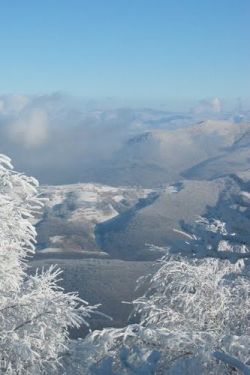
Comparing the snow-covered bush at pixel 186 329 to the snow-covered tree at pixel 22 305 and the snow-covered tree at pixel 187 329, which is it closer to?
the snow-covered tree at pixel 187 329

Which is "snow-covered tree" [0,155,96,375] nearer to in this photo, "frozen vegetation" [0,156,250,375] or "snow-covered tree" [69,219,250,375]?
"frozen vegetation" [0,156,250,375]

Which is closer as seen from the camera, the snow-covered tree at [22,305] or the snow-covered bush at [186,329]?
the snow-covered bush at [186,329]

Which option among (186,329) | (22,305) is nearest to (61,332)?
(22,305)

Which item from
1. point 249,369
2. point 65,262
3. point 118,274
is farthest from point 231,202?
point 65,262

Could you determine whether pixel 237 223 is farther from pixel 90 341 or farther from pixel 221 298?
pixel 221 298

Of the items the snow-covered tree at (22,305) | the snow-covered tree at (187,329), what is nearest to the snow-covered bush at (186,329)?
the snow-covered tree at (187,329)

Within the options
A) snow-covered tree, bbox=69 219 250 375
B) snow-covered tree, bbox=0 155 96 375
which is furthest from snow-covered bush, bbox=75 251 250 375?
snow-covered tree, bbox=0 155 96 375

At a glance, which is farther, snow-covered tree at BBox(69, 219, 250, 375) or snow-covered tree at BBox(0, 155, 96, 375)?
snow-covered tree at BBox(0, 155, 96, 375)

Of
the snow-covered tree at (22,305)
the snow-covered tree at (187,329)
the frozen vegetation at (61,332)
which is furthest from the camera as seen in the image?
the snow-covered tree at (22,305)
